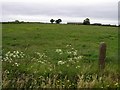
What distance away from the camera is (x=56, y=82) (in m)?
10.8

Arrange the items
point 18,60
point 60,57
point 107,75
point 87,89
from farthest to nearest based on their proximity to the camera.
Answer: point 60,57 < point 18,60 < point 107,75 < point 87,89

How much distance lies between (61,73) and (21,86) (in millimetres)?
2053

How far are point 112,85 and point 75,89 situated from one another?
3.96ft

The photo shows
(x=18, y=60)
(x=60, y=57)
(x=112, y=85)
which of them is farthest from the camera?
(x=60, y=57)

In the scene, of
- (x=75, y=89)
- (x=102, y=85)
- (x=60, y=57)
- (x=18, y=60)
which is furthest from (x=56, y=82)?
(x=60, y=57)

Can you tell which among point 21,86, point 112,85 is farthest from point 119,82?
point 21,86

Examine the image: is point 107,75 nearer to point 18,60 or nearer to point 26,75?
point 26,75

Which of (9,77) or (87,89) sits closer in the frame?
(87,89)

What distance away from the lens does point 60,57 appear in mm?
17531

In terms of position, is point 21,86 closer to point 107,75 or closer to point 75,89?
point 75,89

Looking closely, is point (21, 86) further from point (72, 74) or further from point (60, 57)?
point (60, 57)

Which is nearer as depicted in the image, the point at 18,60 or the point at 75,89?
the point at 75,89

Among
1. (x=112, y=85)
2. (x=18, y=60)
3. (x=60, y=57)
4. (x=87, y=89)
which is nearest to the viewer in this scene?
(x=87, y=89)

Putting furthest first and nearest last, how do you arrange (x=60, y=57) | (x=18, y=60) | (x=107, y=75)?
(x=60, y=57)
(x=18, y=60)
(x=107, y=75)
